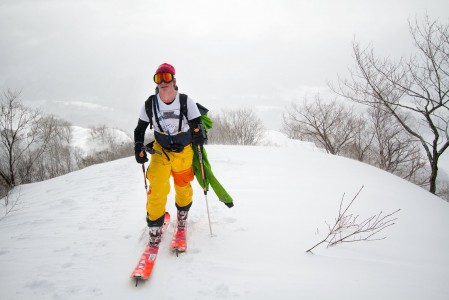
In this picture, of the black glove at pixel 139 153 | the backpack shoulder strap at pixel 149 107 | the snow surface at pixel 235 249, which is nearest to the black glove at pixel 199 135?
the backpack shoulder strap at pixel 149 107

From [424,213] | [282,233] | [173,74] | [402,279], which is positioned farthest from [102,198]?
[424,213]

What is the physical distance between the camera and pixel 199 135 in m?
3.26

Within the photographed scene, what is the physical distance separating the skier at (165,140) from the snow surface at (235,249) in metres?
0.63

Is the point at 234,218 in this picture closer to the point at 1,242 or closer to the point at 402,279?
the point at 402,279

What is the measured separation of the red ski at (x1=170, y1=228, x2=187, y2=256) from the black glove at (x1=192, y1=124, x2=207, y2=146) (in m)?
1.31

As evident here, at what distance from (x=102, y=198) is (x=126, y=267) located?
256 centimetres

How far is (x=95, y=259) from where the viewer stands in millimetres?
2975

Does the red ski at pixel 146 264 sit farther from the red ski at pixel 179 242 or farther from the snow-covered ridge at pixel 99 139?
the snow-covered ridge at pixel 99 139

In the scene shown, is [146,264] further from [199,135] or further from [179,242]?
[199,135]

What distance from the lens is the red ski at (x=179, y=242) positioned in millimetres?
3018

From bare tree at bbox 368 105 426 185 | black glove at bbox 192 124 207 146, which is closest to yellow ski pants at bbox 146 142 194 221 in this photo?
black glove at bbox 192 124 207 146

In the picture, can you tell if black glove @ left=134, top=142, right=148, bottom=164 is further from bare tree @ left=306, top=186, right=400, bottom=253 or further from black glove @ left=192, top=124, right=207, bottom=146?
bare tree @ left=306, top=186, right=400, bottom=253

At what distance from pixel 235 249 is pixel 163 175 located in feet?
4.60

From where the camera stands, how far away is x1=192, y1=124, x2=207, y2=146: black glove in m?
3.23
